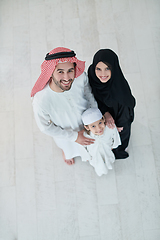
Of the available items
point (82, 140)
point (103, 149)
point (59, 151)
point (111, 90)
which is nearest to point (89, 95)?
point (111, 90)

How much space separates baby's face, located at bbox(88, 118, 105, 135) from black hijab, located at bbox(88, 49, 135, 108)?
0.16 metres

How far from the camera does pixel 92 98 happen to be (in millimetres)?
1682

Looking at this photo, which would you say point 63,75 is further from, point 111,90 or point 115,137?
→ point 115,137

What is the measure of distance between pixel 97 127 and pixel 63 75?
1.85ft

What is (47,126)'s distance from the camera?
1.50m

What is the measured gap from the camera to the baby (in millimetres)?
1596

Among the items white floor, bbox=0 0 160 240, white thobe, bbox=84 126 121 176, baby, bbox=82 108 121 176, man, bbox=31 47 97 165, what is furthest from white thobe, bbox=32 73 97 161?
white floor, bbox=0 0 160 240

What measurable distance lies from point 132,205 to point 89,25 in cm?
230

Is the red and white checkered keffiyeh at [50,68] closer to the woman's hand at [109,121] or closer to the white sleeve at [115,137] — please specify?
the woman's hand at [109,121]

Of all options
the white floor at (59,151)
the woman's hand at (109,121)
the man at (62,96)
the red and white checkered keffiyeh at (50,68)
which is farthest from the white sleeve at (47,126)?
the white floor at (59,151)

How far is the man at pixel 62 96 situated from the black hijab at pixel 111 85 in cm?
8

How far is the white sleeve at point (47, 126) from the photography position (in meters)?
1.44

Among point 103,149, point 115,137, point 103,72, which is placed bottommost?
point 103,149

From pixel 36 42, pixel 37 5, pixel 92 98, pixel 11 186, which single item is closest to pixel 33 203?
pixel 11 186
